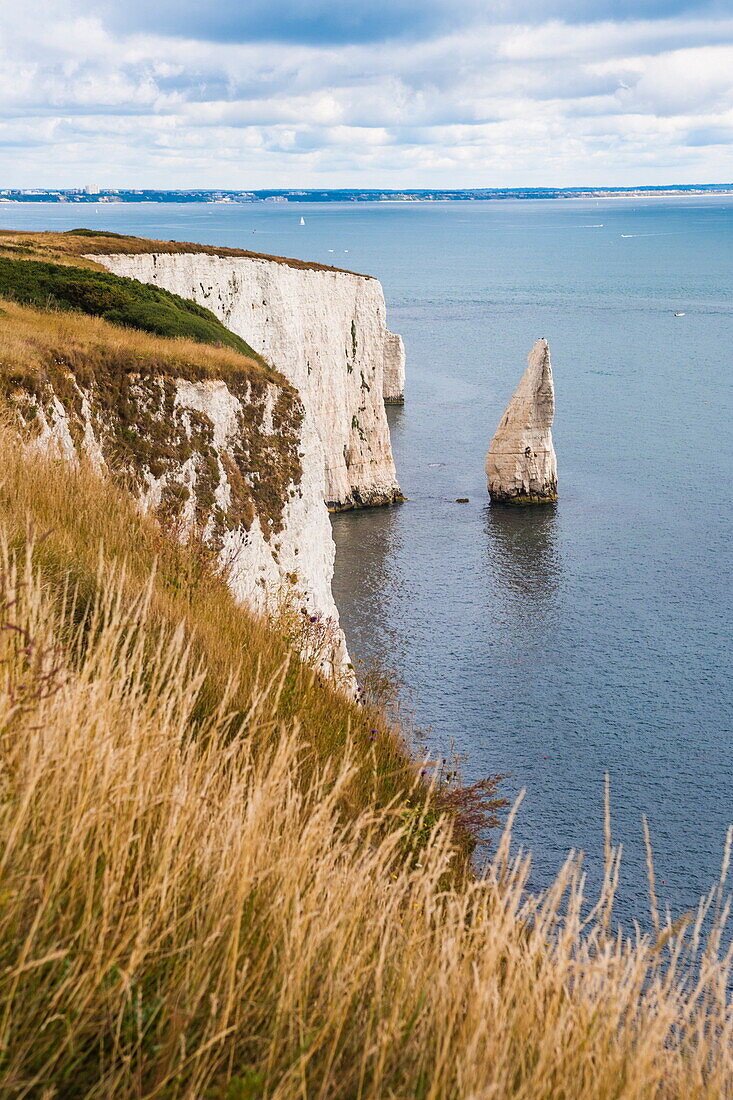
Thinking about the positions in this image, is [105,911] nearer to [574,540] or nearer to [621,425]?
[574,540]

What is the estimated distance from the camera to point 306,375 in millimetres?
55906

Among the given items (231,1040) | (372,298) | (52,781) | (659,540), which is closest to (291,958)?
(231,1040)

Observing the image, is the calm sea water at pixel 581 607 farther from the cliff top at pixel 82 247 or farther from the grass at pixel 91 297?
the cliff top at pixel 82 247

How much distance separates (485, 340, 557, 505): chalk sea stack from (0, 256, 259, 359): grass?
29096 mm

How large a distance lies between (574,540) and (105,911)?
5211 centimetres

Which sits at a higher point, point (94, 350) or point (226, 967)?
point (94, 350)

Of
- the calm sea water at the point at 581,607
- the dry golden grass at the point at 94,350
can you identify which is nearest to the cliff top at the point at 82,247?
the dry golden grass at the point at 94,350

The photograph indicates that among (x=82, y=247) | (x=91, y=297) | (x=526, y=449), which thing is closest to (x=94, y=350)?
(x=91, y=297)

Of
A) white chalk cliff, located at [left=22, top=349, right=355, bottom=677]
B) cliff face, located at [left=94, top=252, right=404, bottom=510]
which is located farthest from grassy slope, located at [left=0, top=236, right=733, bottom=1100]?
cliff face, located at [left=94, top=252, right=404, bottom=510]

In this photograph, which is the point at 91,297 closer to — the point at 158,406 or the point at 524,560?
the point at 158,406

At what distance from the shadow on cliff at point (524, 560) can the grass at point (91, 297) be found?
707 inches

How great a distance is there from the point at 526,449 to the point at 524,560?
1252 centimetres

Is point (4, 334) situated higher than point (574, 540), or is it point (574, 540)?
point (4, 334)

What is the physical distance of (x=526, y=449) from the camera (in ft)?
200
